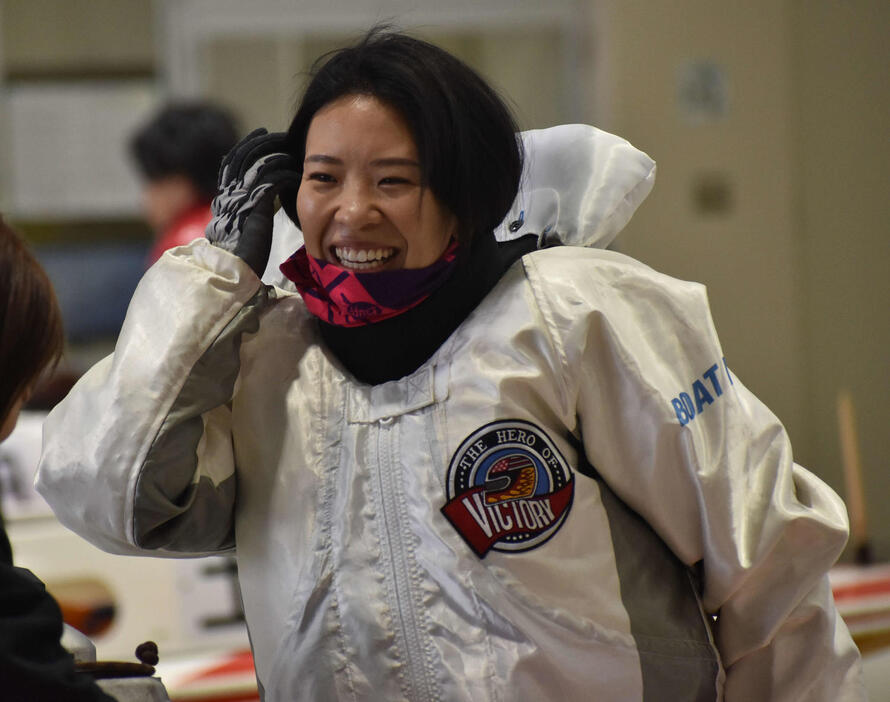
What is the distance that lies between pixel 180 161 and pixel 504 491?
1.62m

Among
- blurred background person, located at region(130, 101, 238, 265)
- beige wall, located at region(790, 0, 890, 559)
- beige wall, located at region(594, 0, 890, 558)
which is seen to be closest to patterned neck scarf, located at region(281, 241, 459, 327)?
blurred background person, located at region(130, 101, 238, 265)

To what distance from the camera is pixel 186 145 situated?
2.44 metres

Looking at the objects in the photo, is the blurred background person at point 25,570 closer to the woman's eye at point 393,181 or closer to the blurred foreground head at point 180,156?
the woman's eye at point 393,181

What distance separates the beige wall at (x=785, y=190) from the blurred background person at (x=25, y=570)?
9.22ft

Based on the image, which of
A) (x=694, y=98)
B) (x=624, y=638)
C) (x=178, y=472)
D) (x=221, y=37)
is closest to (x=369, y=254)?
(x=178, y=472)

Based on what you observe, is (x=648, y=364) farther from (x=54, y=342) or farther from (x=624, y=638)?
(x=54, y=342)

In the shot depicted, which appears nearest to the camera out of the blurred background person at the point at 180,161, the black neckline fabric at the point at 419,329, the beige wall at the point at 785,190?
the black neckline fabric at the point at 419,329

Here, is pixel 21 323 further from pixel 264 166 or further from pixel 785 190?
pixel 785 190

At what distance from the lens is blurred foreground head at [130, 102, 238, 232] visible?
95.9 inches

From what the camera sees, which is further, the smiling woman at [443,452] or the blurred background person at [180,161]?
the blurred background person at [180,161]

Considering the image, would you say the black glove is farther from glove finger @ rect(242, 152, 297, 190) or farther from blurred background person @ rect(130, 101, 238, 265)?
blurred background person @ rect(130, 101, 238, 265)

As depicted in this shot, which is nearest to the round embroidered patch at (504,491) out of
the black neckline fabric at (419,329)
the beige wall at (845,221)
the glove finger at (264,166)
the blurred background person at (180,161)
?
the black neckline fabric at (419,329)

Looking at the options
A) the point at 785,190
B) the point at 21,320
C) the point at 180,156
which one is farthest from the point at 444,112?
the point at 785,190

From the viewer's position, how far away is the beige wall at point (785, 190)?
12.0 ft
